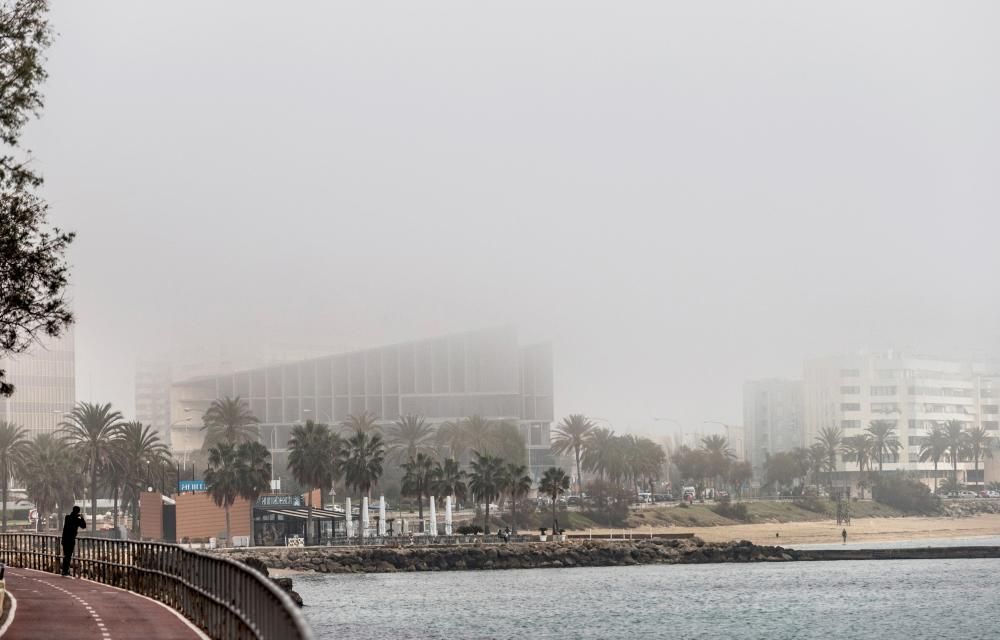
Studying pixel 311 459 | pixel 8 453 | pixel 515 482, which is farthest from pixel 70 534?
pixel 515 482

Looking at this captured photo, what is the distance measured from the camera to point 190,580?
38656 mm

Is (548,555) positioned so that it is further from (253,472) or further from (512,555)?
(253,472)

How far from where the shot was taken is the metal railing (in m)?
23.0

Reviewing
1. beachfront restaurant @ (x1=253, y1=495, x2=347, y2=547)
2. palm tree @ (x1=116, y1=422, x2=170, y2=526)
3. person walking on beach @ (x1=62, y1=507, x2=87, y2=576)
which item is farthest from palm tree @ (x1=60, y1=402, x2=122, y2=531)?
person walking on beach @ (x1=62, y1=507, x2=87, y2=576)

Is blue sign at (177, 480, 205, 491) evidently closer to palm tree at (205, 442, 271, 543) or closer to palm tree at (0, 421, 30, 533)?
palm tree at (205, 442, 271, 543)

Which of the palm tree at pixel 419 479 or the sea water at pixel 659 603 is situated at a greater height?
the palm tree at pixel 419 479

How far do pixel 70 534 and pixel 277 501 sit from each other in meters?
113

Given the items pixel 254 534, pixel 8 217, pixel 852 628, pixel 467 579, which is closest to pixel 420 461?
pixel 254 534

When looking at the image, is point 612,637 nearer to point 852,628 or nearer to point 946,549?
point 852,628

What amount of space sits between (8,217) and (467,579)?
103 m

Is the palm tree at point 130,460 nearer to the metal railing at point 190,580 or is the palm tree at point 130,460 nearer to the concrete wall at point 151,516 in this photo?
the concrete wall at point 151,516

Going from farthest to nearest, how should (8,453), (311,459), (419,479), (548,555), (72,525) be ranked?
(419,479)
(311,459)
(548,555)
(8,453)
(72,525)

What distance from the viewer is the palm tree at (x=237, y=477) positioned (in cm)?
15400

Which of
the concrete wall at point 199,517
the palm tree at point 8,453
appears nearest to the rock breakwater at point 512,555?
the concrete wall at point 199,517
